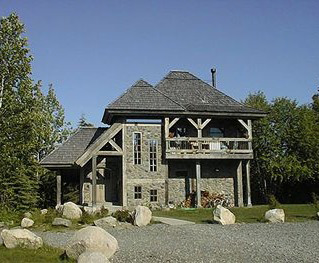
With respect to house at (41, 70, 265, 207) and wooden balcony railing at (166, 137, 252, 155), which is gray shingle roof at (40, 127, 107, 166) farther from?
wooden balcony railing at (166, 137, 252, 155)

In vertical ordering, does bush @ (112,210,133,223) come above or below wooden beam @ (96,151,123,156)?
below

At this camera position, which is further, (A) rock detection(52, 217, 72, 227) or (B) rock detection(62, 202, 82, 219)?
(B) rock detection(62, 202, 82, 219)

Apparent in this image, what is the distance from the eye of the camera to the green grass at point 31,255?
33.1ft

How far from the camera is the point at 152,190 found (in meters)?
27.1

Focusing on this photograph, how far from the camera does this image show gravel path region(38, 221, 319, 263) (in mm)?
10430

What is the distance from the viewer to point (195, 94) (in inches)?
1178

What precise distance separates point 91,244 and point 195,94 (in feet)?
68.3

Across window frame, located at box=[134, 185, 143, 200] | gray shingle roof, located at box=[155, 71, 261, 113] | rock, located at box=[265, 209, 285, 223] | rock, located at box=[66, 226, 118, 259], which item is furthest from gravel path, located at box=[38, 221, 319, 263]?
gray shingle roof, located at box=[155, 71, 261, 113]

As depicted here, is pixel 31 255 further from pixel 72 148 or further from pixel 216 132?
pixel 216 132

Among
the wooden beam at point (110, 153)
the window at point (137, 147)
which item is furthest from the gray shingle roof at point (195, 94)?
the wooden beam at point (110, 153)

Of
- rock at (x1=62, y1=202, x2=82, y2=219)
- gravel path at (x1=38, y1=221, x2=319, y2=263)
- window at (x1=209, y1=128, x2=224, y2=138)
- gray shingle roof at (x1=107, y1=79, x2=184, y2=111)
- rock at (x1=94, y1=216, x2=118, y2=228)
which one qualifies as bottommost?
gravel path at (x1=38, y1=221, x2=319, y2=263)

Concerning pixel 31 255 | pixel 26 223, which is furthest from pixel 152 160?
pixel 31 255

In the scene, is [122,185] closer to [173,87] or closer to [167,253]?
[173,87]

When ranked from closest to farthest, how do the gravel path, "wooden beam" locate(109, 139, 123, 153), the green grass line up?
1. the green grass
2. the gravel path
3. "wooden beam" locate(109, 139, 123, 153)
